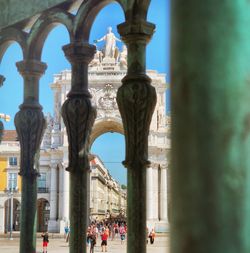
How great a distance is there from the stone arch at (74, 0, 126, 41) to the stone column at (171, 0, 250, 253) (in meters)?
6.83

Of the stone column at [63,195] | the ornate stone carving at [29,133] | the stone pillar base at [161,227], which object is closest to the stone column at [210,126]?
the ornate stone carving at [29,133]

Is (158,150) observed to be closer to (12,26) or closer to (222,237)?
(12,26)

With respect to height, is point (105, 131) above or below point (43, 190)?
above

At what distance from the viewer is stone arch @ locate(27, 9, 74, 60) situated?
9.14 m

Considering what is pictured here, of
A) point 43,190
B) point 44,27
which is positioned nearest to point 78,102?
point 44,27

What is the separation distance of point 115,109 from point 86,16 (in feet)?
200

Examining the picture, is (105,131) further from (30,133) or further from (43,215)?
(30,133)

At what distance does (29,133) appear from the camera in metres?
9.86

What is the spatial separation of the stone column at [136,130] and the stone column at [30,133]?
2.59 meters

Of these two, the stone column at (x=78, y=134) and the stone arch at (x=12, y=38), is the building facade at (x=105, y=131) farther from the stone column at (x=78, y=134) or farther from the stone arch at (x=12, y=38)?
the stone column at (x=78, y=134)

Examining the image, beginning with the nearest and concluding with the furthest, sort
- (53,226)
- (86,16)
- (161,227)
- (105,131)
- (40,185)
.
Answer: (86,16) → (161,227) → (53,226) → (105,131) → (40,185)

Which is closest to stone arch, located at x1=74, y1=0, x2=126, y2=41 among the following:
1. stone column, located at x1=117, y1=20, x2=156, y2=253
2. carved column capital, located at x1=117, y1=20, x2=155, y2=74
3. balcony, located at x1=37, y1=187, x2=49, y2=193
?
carved column capital, located at x1=117, y1=20, x2=155, y2=74

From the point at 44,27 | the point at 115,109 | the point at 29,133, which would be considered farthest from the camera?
the point at 115,109

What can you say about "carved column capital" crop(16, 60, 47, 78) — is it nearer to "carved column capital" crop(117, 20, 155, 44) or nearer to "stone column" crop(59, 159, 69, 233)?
"carved column capital" crop(117, 20, 155, 44)
